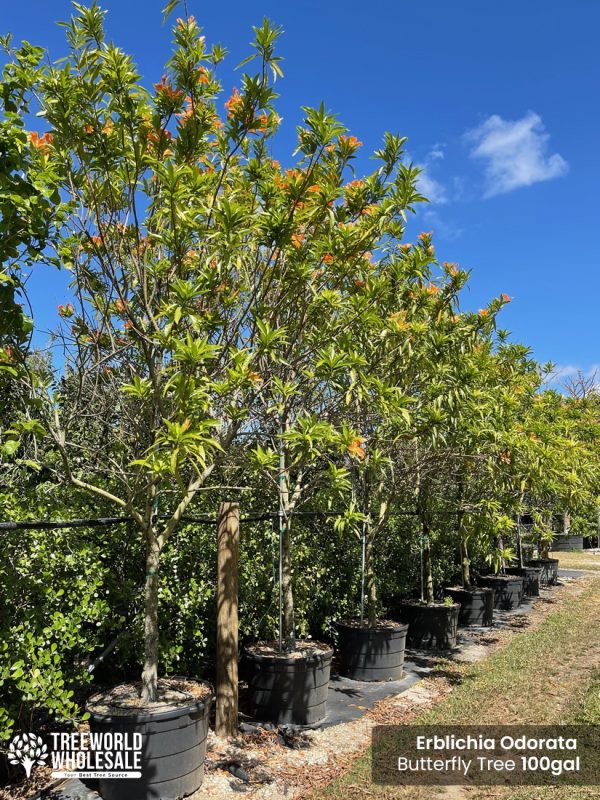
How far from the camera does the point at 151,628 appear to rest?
11.2 feet

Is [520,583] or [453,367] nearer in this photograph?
[453,367]

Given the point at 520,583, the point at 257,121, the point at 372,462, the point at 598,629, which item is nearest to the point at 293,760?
the point at 372,462

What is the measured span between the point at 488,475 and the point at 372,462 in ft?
10.3

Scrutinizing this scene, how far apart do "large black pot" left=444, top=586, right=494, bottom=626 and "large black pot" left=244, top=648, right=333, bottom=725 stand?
4357 mm

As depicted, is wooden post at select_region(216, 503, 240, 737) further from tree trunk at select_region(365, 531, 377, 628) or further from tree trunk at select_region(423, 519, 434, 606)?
tree trunk at select_region(423, 519, 434, 606)

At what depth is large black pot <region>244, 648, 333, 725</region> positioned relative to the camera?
4.22 metres

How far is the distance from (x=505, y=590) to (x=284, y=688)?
635 cm

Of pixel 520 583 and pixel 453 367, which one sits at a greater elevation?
pixel 453 367

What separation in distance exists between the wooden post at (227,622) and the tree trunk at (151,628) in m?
0.69

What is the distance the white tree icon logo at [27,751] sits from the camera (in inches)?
122

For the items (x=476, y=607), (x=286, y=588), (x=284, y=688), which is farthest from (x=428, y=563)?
(x=284, y=688)

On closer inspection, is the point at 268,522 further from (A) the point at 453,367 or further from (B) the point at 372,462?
(A) the point at 453,367

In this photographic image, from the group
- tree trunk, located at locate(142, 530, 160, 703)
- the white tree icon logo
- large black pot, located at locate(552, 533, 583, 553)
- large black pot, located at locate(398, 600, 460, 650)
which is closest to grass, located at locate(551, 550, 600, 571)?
large black pot, located at locate(552, 533, 583, 553)

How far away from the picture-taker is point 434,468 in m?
5.80
